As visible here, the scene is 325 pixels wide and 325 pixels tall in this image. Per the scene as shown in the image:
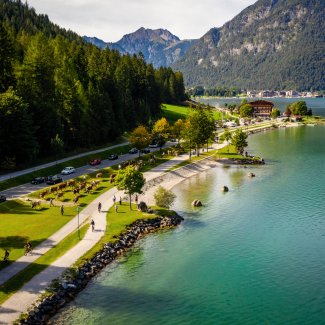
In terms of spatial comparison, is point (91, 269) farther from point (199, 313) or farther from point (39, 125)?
point (39, 125)

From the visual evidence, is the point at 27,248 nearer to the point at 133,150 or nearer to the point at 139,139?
the point at 139,139

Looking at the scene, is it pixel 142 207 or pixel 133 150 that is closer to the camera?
pixel 142 207

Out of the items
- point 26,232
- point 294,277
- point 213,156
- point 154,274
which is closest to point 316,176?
point 213,156

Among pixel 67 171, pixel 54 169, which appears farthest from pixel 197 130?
pixel 54 169

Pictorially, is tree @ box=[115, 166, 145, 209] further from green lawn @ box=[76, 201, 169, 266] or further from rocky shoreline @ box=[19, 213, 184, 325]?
rocky shoreline @ box=[19, 213, 184, 325]

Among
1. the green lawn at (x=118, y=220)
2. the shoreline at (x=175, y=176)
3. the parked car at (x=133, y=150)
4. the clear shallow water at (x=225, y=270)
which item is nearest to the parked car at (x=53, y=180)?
the green lawn at (x=118, y=220)

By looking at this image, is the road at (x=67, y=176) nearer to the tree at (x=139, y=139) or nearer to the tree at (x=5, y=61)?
the tree at (x=139, y=139)
